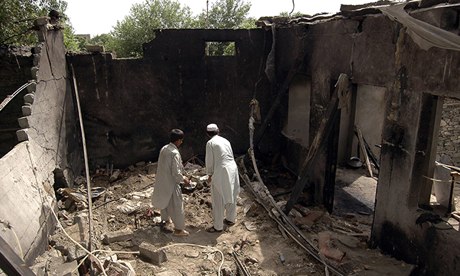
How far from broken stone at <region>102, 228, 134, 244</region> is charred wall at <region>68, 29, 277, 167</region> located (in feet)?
11.6

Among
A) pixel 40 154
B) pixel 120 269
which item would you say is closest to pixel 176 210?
pixel 120 269

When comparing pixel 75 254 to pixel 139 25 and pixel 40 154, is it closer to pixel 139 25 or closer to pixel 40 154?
pixel 40 154

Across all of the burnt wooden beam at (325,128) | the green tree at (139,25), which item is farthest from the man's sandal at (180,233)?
the green tree at (139,25)

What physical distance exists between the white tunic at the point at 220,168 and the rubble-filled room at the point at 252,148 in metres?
0.09

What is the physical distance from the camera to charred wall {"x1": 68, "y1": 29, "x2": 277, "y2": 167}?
311 inches

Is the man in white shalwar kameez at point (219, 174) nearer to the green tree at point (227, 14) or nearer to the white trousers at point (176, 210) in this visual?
the white trousers at point (176, 210)

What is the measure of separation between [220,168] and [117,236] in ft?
6.27

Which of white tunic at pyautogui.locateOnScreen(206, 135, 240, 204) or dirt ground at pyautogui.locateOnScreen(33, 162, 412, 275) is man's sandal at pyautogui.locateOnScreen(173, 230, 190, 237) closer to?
dirt ground at pyautogui.locateOnScreen(33, 162, 412, 275)

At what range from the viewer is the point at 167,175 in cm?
514

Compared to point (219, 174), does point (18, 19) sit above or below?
above

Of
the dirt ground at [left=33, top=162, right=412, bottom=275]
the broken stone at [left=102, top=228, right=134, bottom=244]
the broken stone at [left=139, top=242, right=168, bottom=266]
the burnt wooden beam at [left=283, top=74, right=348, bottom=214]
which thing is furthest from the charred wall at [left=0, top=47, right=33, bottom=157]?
the burnt wooden beam at [left=283, top=74, right=348, bottom=214]

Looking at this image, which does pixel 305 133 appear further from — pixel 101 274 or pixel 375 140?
pixel 101 274

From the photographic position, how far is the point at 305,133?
844 centimetres

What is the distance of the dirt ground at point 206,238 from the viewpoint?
14.6 ft
